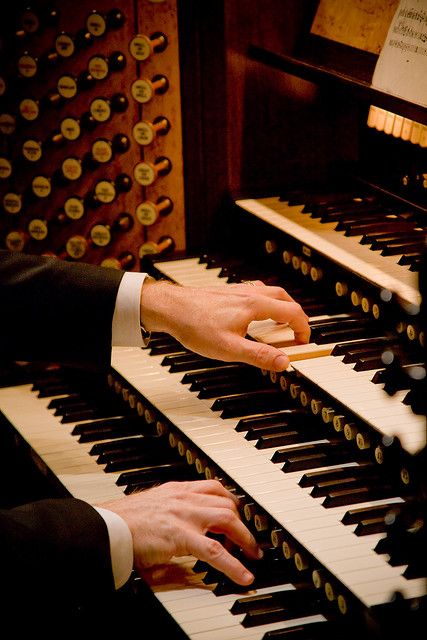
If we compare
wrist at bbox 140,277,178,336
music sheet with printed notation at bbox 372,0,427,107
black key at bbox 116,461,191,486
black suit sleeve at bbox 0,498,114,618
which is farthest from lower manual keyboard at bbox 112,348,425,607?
music sheet with printed notation at bbox 372,0,427,107

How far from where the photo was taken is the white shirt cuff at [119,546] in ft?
6.08

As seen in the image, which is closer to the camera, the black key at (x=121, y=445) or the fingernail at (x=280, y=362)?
the fingernail at (x=280, y=362)

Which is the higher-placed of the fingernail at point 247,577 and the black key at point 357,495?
the black key at point 357,495

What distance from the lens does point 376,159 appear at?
3.12 meters

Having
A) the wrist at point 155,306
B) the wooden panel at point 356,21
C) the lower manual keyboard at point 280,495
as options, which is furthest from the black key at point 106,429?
the wooden panel at point 356,21

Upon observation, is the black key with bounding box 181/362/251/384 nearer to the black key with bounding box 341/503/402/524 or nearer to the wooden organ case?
the wooden organ case

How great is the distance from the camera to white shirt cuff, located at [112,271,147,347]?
235 cm

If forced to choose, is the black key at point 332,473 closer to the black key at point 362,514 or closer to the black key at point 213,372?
the black key at point 362,514

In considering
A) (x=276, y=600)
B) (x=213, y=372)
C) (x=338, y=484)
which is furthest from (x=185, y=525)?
(x=213, y=372)

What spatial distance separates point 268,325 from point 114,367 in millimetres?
502

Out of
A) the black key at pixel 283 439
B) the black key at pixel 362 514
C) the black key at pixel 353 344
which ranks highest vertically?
the black key at pixel 353 344

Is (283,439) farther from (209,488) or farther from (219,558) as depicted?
(219,558)

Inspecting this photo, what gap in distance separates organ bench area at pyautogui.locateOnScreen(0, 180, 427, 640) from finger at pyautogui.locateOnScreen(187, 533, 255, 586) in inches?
1.7

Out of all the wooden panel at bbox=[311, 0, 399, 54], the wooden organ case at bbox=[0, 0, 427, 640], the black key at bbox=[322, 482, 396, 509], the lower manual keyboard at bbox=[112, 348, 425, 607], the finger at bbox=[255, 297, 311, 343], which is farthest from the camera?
the wooden panel at bbox=[311, 0, 399, 54]
